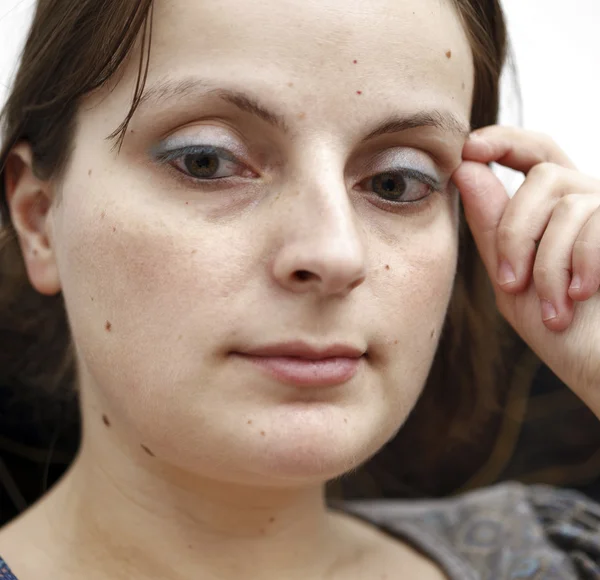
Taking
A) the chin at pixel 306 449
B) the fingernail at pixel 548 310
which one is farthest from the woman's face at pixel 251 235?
the fingernail at pixel 548 310

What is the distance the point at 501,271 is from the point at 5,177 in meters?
0.86

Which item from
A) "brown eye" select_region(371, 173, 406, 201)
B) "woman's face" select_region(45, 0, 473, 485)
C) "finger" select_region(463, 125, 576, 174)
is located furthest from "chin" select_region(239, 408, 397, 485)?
"finger" select_region(463, 125, 576, 174)

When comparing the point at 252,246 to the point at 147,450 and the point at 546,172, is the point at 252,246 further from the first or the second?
the point at 546,172

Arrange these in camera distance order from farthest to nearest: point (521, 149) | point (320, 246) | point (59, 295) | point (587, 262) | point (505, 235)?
point (59, 295)
point (521, 149)
point (505, 235)
point (587, 262)
point (320, 246)

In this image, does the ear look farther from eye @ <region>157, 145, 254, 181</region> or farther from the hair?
eye @ <region>157, 145, 254, 181</region>

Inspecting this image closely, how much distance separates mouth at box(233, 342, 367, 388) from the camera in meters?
1.21

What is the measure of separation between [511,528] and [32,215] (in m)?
1.12

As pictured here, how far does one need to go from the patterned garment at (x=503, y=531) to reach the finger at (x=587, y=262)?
62cm

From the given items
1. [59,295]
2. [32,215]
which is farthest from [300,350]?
[59,295]

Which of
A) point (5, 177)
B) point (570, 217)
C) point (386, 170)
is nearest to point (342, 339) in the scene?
point (386, 170)

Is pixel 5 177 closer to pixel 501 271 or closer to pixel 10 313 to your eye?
pixel 10 313

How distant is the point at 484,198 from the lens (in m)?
1.50

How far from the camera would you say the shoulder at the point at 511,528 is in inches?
66.6

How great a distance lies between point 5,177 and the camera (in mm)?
1504
